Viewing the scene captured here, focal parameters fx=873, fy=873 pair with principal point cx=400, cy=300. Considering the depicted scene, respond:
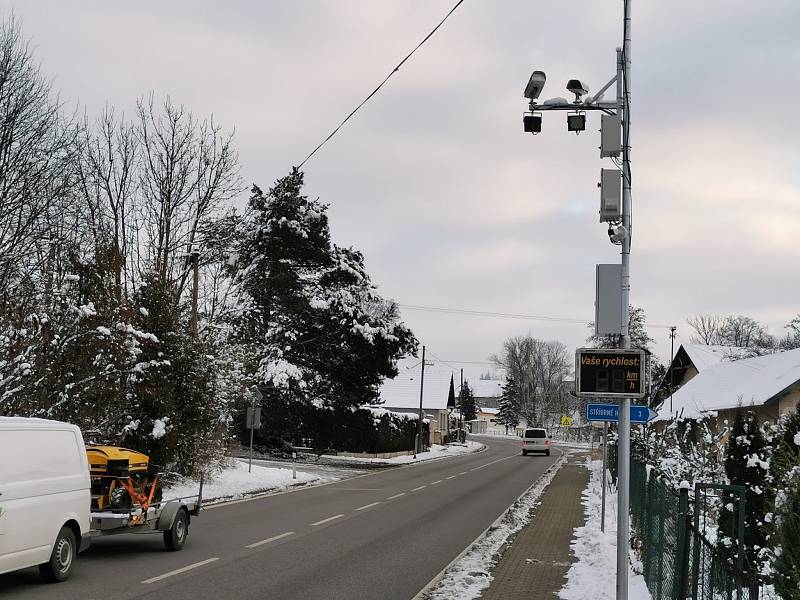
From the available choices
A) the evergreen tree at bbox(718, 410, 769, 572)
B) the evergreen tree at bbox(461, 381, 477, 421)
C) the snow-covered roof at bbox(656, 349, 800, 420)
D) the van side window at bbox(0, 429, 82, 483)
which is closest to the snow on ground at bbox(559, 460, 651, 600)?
the evergreen tree at bbox(718, 410, 769, 572)

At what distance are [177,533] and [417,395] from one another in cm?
6715

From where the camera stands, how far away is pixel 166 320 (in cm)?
2202

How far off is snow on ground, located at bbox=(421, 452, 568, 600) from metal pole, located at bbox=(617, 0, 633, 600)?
2525 millimetres

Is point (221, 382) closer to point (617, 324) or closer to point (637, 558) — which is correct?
point (637, 558)

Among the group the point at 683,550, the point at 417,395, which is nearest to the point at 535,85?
the point at 683,550

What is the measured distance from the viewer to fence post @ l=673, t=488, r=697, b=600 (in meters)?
6.95

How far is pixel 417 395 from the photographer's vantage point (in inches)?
3162

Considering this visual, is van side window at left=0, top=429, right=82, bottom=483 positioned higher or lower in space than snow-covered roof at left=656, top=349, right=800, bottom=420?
lower

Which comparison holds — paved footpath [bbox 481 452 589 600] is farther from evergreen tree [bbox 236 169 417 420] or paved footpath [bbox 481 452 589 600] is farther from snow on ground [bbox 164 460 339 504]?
evergreen tree [bbox 236 169 417 420]

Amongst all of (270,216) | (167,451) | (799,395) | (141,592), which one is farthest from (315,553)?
(270,216)

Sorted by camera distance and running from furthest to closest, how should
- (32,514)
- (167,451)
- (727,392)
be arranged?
(727,392), (167,451), (32,514)

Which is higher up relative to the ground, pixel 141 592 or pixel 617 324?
pixel 617 324

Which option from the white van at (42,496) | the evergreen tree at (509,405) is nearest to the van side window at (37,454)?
the white van at (42,496)

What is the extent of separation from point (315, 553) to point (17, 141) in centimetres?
1267
